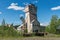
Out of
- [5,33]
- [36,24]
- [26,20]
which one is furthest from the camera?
[26,20]

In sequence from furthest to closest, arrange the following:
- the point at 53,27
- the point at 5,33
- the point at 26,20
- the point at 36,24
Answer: the point at 26,20, the point at 36,24, the point at 53,27, the point at 5,33

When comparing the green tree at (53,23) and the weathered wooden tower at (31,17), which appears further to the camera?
the weathered wooden tower at (31,17)

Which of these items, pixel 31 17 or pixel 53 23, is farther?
pixel 31 17

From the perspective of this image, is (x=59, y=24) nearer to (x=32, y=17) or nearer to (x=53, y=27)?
(x=53, y=27)

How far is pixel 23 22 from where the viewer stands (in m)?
67.8

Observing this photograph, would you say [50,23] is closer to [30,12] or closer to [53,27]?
[53,27]

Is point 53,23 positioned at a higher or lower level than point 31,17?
lower

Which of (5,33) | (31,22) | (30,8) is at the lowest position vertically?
(5,33)

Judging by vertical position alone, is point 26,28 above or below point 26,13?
below

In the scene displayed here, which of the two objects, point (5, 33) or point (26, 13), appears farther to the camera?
point (26, 13)

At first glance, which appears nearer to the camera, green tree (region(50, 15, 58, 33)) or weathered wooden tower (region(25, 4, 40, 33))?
green tree (region(50, 15, 58, 33))

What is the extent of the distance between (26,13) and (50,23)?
41.9ft

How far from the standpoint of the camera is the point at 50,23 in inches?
2298

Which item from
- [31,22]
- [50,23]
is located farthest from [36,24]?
[50,23]
